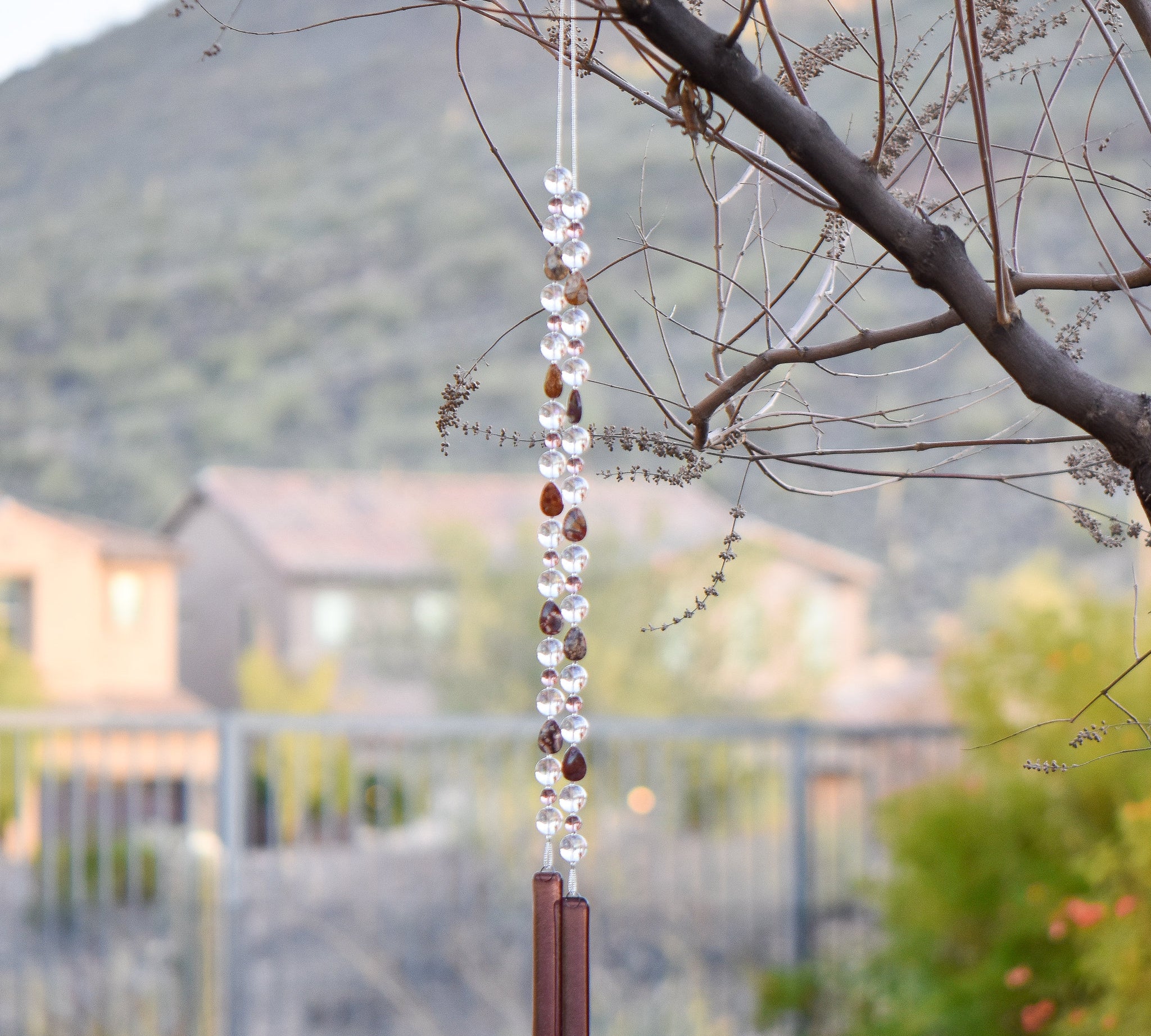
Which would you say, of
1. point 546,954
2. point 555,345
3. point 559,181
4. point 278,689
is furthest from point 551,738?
point 278,689

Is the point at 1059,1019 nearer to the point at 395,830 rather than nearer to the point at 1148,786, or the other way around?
the point at 1148,786

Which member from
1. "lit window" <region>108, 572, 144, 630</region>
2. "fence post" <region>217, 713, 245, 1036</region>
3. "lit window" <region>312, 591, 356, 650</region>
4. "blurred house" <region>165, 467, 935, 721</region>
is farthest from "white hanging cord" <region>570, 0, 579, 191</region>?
"lit window" <region>312, 591, 356, 650</region>

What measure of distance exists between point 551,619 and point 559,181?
27cm

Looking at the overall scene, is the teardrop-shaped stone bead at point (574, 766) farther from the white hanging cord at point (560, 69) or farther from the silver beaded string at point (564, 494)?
the white hanging cord at point (560, 69)

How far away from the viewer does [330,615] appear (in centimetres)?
1725

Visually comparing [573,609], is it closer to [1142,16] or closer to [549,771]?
[549,771]

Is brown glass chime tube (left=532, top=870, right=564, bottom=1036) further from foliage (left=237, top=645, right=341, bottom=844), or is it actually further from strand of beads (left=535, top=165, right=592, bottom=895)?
foliage (left=237, top=645, right=341, bottom=844)

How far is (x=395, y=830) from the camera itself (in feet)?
26.2

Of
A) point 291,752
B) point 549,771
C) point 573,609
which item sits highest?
point 573,609

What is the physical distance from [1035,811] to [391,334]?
2640cm

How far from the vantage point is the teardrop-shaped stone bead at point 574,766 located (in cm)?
78

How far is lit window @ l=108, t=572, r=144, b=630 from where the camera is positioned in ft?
46.5

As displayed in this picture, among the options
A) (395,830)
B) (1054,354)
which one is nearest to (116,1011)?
(1054,354)

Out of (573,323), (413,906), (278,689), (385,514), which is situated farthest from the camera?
(385,514)
